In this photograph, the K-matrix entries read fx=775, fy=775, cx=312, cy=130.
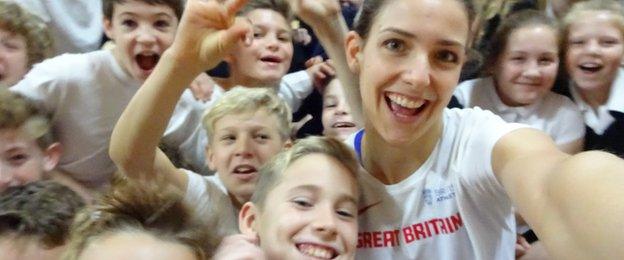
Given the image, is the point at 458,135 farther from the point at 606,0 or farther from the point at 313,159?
the point at 606,0

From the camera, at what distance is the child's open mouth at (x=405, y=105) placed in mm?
1004

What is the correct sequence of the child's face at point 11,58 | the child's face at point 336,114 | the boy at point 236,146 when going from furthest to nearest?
the child's face at point 336,114 < the child's face at point 11,58 < the boy at point 236,146

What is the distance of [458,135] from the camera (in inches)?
42.0

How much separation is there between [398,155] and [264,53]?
2.77ft

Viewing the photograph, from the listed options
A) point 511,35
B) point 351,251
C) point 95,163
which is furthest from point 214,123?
point 511,35

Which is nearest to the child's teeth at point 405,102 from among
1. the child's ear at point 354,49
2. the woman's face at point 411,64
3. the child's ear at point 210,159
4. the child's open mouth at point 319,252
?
the woman's face at point 411,64

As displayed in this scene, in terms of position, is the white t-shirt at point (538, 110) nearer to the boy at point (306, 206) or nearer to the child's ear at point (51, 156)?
the boy at point (306, 206)

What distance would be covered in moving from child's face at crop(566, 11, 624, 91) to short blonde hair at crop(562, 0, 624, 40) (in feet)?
0.03

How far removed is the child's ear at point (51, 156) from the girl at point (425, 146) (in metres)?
0.66

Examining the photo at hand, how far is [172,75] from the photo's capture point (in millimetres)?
1094

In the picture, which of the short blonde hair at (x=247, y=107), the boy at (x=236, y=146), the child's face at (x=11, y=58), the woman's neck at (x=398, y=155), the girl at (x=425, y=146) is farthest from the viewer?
the child's face at (x=11, y=58)

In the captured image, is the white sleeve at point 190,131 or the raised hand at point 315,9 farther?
the white sleeve at point 190,131

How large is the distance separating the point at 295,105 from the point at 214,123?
453mm

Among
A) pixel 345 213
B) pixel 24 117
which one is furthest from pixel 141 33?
pixel 345 213
